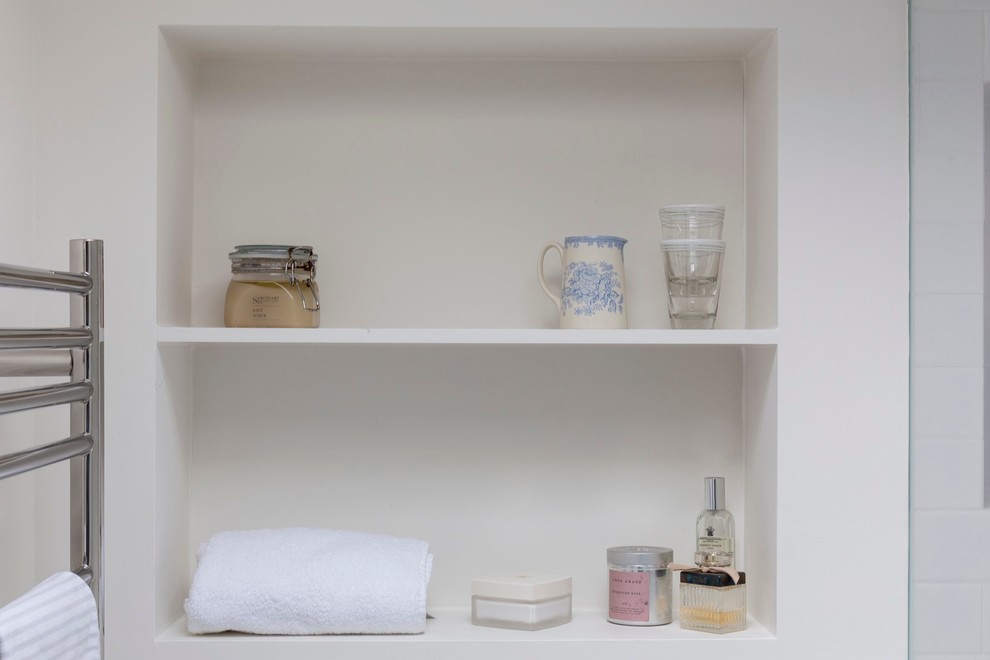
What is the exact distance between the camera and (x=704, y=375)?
4.33ft

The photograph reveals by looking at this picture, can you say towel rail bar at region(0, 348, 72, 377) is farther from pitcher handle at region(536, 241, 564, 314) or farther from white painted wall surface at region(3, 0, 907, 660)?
pitcher handle at region(536, 241, 564, 314)

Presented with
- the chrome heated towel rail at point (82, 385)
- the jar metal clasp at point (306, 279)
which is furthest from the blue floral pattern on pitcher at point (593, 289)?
the chrome heated towel rail at point (82, 385)

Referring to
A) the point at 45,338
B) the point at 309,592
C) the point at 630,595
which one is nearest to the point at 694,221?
the point at 630,595

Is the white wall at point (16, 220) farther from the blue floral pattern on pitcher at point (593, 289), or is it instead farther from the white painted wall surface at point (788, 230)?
the blue floral pattern on pitcher at point (593, 289)

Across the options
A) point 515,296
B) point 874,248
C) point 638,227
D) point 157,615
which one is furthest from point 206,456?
point 874,248

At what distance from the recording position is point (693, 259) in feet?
3.94

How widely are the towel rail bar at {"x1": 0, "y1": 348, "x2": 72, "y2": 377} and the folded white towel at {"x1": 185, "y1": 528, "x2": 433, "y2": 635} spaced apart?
317 millimetres

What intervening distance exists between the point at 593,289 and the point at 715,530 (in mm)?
326

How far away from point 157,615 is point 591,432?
572 mm

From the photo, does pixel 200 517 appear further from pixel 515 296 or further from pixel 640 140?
pixel 640 140

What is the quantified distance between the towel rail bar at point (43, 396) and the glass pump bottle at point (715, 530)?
27.9 inches

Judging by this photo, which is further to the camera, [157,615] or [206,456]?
[206,456]

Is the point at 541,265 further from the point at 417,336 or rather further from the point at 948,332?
the point at 948,332

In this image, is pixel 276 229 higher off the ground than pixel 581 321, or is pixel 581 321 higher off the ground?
pixel 276 229
